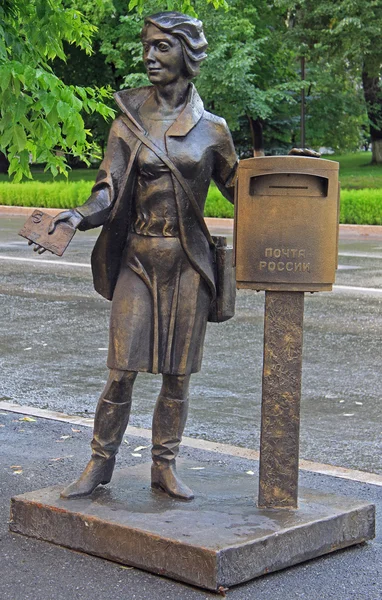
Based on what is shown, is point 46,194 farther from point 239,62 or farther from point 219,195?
point 239,62

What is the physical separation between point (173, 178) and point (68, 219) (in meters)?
0.54

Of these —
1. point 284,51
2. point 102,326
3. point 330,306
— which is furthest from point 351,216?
point 284,51

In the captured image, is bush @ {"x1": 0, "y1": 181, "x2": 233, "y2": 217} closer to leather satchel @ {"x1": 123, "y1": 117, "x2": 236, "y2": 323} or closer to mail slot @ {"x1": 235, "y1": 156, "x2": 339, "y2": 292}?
leather satchel @ {"x1": 123, "y1": 117, "x2": 236, "y2": 323}

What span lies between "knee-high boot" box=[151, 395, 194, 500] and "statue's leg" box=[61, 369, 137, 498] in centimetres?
17

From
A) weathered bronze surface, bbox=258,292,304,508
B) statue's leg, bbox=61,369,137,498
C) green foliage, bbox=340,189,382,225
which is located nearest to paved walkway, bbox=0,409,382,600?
statue's leg, bbox=61,369,137,498

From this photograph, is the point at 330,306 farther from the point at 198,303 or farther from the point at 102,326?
the point at 198,303

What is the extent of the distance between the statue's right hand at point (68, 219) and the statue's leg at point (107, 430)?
726 mm

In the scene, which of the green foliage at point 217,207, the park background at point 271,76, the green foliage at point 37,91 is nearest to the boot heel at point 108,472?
the green foliage at point 37,91

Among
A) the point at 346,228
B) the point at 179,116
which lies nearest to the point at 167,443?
the point at 179,116

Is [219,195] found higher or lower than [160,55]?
higher

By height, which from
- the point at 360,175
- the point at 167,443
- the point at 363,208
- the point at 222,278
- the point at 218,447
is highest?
the point at 360,175

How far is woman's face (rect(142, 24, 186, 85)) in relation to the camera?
16.3 feet

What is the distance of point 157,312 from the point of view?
5.08 m

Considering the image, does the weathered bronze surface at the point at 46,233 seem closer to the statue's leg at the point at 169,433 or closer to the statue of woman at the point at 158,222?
the statue of woman at the point at 158,222
